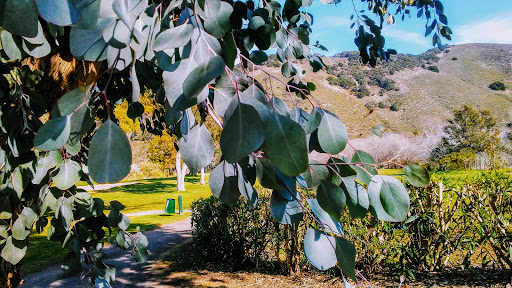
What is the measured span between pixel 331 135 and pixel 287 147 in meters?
0.18

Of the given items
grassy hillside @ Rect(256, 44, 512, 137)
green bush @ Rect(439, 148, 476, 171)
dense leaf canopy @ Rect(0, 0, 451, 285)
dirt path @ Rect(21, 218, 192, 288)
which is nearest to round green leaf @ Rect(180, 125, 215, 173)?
dense leaf canopy @ Rect(0, 0, 451, 285)

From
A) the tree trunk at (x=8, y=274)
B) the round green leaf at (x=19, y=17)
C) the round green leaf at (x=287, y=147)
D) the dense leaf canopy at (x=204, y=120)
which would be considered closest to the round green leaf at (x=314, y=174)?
the dense leaf canopy at (x=204, y=120)

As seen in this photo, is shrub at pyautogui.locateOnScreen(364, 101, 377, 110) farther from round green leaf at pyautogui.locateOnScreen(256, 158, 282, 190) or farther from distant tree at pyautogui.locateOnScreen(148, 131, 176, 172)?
round green leaf at pyautogui.locateOnScreen(256, 158, 282, 190)

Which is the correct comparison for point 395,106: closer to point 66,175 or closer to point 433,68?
point 433,68

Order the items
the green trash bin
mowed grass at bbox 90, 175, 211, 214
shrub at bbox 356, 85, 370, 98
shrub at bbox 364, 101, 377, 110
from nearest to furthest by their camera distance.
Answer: the green trash bin
mowed grass at bbox 90, 175, 211, 214
shrub at bbox 364, 101, 377, 110
shrub at bbox 356, 85, 370, 98

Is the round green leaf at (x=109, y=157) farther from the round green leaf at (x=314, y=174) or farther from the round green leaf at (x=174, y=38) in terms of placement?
the round green leaf at (x=314, y=174)

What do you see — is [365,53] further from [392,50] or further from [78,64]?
[78,64]

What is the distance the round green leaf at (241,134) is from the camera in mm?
326

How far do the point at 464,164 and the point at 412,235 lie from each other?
50.4 ft

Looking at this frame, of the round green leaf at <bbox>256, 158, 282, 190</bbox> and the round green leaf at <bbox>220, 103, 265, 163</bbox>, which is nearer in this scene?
the round green leaf at <bbox>220, 103, 265, 163</bbox>

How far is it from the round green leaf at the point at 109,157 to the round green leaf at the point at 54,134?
2.8 inches

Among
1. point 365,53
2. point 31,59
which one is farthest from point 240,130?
point 31,59

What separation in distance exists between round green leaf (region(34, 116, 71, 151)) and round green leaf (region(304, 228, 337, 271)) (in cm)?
39

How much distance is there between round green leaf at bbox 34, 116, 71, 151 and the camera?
0.39m
